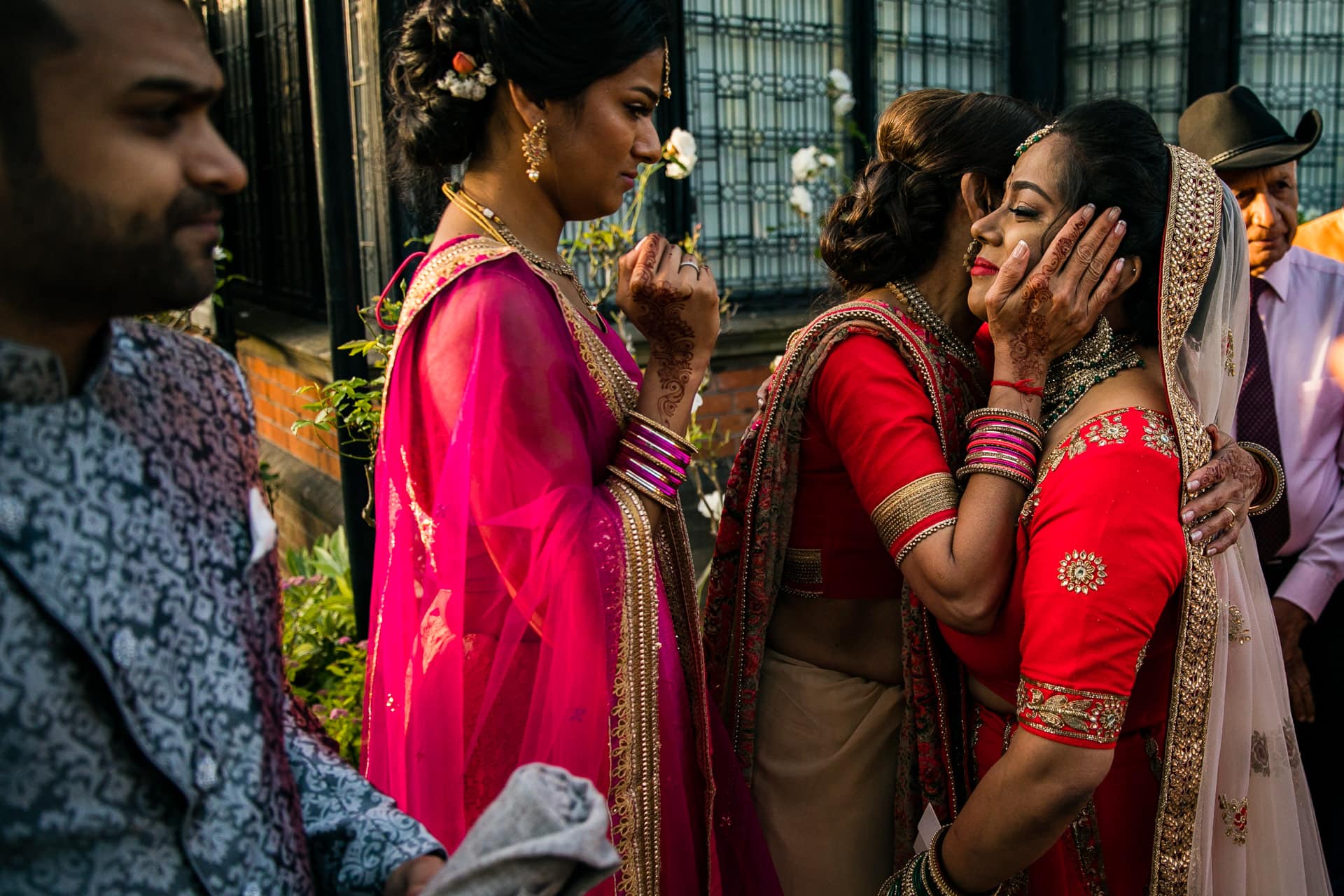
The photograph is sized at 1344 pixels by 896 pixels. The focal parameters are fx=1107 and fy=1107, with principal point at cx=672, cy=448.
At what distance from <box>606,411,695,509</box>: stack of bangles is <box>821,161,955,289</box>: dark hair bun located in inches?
20.6

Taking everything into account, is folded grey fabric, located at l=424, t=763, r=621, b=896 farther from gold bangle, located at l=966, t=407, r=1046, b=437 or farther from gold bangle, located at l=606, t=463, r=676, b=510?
gold bangle, located at l=966, t=407, r=1046, b=437

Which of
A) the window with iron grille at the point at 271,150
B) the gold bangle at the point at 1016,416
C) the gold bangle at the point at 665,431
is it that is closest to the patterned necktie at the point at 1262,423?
the gold bangle at the point at 1016,416

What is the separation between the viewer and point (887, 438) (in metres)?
1.73

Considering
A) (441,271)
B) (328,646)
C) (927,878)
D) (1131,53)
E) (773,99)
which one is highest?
(1131,53)

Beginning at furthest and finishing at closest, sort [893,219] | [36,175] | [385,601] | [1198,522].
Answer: [893,219] → [385,601] → [1198,522] → [36,175]

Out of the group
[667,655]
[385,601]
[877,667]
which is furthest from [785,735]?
[385,601]

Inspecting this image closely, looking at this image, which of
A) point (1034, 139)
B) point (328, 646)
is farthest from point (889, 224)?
point (328, 646)

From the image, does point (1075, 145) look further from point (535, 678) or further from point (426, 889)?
point (426, 889)

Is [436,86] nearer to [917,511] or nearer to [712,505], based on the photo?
[917,511]

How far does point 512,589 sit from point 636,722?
0.93ft

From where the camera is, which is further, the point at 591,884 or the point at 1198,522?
the point at 1198,522

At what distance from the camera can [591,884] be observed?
945mm

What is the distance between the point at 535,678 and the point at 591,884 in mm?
704

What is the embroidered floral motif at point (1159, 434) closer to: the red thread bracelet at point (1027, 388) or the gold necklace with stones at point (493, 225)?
the red thread bracelet at point (1027, 388)
